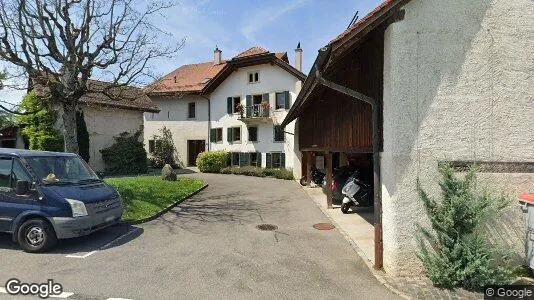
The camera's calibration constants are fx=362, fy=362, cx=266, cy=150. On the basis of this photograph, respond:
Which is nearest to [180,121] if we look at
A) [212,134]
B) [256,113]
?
[212,134]

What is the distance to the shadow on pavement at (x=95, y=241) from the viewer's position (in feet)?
25.1

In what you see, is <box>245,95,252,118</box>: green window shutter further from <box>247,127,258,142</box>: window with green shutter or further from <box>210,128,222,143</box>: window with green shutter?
<box>210,128,222,143</box>: window with green shutter

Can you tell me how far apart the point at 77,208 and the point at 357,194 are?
27.5 ft

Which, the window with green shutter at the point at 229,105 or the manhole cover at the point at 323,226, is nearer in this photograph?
the manhole cover at the point at 323,226

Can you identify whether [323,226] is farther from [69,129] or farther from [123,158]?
[123,158]

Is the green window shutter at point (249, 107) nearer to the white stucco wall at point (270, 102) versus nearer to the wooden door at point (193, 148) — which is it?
the white stucco wall at point (270, 102)

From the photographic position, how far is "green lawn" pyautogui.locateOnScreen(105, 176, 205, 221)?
10.9 meters

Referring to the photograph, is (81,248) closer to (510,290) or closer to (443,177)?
(443,177)

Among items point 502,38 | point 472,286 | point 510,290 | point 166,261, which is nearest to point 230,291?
point 166,261

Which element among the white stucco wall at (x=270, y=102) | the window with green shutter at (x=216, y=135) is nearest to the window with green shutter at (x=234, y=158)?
the white stucco wall at (x=270, y=102)

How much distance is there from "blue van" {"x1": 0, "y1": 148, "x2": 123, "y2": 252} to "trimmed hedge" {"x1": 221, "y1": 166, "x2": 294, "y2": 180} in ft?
53.9

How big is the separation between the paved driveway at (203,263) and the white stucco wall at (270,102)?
15.2 m

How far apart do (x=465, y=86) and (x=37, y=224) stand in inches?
343

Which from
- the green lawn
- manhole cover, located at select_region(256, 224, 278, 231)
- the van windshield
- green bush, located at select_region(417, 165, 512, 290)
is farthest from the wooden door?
green bush, located at select_region(417, 165, 512, 290)
